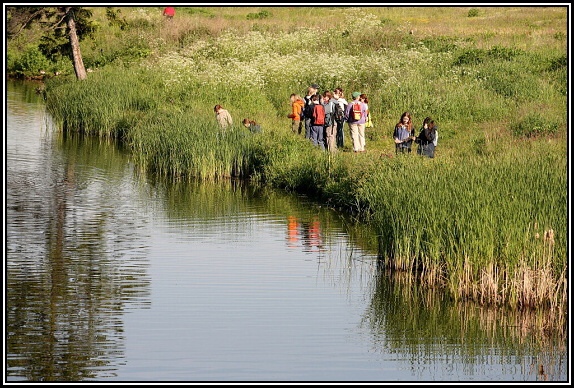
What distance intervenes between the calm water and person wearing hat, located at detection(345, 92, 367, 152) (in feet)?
12.4

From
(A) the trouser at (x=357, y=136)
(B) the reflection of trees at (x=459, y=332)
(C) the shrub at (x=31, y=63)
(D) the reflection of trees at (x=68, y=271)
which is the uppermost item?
(C) the shrub at (x=31, y=63)

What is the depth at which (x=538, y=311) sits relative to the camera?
1367 centimetres

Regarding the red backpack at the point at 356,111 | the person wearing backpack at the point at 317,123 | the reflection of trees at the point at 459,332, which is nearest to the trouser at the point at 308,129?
the person wearing backpack at the point at 317,123

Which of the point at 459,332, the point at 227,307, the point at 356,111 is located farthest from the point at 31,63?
the point at 459,332

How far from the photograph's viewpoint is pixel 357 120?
2541 cm

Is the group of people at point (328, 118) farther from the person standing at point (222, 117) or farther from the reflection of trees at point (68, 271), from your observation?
the reflection of trees at point (68, 271)

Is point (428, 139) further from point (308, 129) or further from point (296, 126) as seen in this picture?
point (296, 126)

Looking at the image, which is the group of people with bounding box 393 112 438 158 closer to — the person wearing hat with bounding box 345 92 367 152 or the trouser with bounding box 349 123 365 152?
the person wearing hat with bounding box 345 92 367 152

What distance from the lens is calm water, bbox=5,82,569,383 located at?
11648mm

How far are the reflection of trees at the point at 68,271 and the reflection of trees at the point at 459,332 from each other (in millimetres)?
3438

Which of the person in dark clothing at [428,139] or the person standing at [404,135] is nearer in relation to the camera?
the person in dark clothing at [428,139]

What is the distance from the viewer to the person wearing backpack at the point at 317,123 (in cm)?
2506

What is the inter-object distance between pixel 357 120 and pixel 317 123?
1058mm

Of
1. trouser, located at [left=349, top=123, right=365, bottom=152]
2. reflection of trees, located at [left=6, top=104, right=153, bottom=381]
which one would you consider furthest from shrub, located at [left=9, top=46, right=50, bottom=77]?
trouser, located at [left=349, top=123, right=365, bottom=152]
